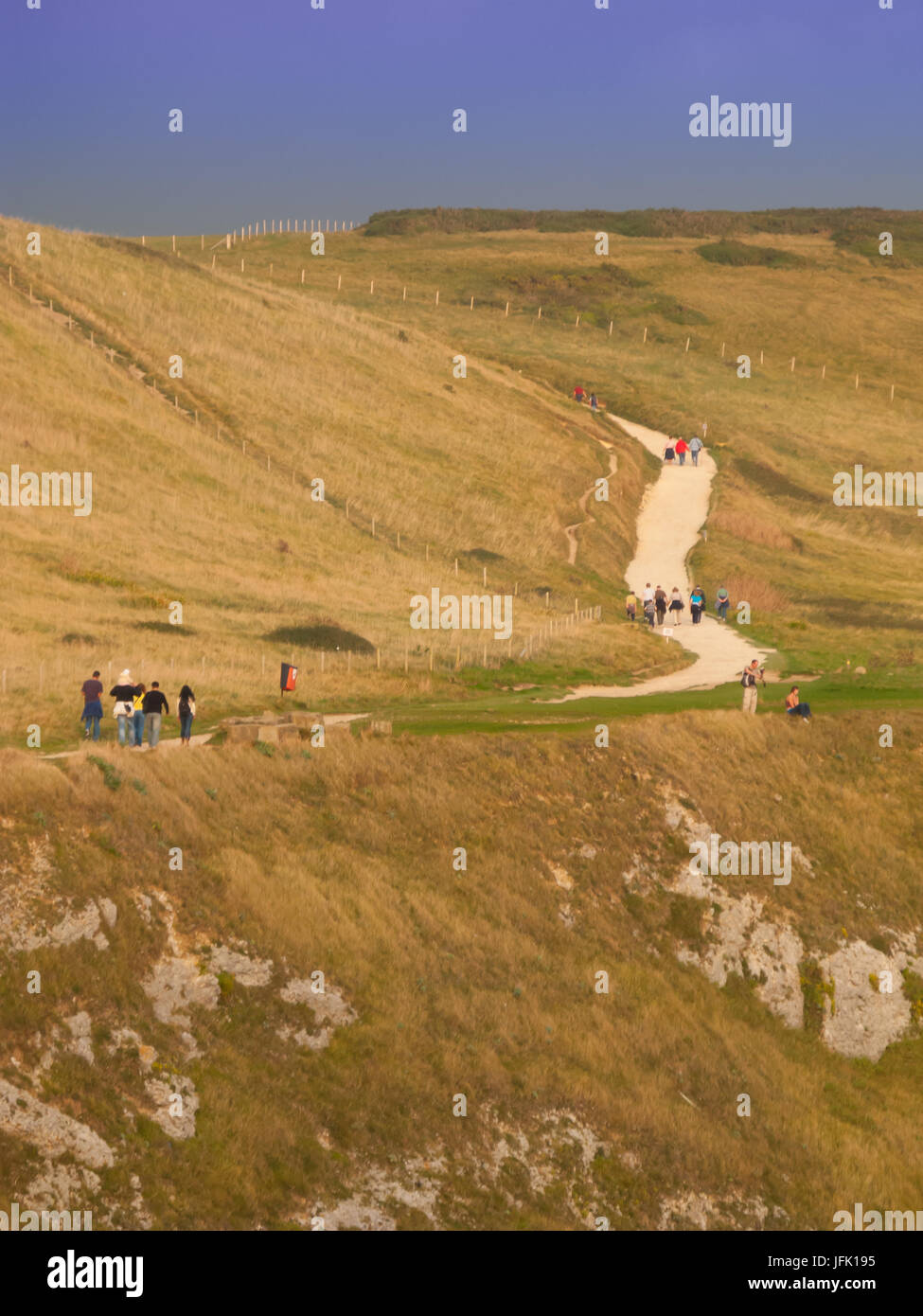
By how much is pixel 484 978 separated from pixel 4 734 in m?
14.1

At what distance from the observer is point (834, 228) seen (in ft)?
580

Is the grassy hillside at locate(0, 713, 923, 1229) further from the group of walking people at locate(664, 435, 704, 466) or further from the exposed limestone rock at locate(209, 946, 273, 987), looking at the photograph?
the group of walking people at locate(664, 435, 704, 466)

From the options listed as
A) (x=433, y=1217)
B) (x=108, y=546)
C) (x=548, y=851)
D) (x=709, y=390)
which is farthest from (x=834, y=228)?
(x=433, y=1217)

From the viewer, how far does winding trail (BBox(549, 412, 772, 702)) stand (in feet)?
159

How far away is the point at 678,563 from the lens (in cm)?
7219

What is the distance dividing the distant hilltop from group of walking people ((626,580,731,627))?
4425 inches

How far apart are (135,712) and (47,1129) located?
13.7 m

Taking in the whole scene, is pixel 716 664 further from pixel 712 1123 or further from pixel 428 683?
pixel 712 1123

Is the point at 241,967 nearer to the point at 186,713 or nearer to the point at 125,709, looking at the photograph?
the point at 186,713

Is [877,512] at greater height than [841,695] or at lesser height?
greater

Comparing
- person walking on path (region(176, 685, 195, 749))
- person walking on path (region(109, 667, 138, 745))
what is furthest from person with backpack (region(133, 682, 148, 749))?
person walking on path (region(176, 685, 195, 749))

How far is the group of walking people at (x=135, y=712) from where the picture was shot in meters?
31.9

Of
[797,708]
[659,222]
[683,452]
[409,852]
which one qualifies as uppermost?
[659,222]

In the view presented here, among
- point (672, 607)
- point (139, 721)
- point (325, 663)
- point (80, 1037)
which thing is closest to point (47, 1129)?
point (80, 1037)
